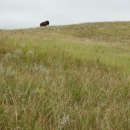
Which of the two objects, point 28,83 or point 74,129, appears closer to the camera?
point 74,129

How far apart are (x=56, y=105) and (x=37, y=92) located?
0.47 meters

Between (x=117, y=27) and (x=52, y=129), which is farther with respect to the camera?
(x=117, y=27)

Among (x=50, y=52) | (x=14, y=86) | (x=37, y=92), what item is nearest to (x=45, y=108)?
(x=37, y=92)

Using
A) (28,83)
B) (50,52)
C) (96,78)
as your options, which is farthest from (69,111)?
(50,52)

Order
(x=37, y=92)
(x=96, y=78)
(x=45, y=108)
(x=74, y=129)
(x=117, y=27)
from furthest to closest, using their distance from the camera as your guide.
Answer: (x=117, y=27) → (x=96, y=78) → (x=37, y=92) → (x=45, y=108) → (x=74, y=129)

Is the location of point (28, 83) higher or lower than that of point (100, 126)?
higher

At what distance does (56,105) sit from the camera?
330 cm

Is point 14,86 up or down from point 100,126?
up

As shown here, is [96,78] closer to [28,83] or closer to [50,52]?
[28,83]

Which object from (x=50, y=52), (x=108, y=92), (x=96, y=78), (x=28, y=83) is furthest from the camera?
(x=50, y=52)

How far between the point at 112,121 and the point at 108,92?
4.14 ft

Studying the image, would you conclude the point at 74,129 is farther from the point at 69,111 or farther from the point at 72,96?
the point at 72,96

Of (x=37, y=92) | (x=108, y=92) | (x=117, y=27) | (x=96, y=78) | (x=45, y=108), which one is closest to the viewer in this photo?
(x=45, y=108)

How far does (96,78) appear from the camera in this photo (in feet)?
18.7
